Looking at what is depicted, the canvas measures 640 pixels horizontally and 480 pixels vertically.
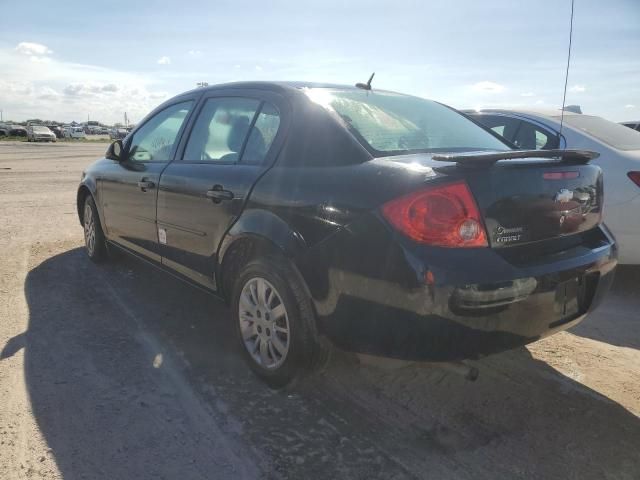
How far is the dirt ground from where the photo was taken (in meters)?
2.24

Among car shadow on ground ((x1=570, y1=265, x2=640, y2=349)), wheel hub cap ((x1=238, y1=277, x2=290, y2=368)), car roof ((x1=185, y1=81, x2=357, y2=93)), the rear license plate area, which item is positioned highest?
car roof ((x1=185, y1=81, x2=357, y2=93))

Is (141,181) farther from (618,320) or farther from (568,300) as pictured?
(618,320)

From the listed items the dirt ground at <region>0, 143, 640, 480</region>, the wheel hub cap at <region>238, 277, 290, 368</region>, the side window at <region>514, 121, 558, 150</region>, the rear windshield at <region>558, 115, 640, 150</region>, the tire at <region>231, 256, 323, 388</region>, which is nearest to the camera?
the dirt ground at <region>0, 143, 640, 480</region>

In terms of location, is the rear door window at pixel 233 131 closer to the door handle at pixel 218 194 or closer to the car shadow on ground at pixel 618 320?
→ the door handle at pixel 218 194

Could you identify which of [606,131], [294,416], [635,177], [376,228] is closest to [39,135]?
[606,131]

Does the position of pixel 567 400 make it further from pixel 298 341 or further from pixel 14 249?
pixel 14 249

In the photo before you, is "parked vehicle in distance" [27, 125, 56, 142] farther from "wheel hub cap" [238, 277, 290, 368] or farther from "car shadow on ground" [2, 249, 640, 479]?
"wheel hub cap" [238, 277, 290, 368]

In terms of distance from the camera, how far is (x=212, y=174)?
321 cm

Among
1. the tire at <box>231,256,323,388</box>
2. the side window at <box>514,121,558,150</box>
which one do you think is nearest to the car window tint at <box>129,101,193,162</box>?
the tire at <box>231,256,323,388</box>

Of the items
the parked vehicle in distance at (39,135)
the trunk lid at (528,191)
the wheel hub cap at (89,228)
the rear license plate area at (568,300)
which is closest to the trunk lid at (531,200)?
the trunk lid at (528,191)

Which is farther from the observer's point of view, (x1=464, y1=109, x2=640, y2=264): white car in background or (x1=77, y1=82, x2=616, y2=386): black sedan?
(x1=464, y1=109, x2=640, y2=264): white car in background

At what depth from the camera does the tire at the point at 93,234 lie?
16.7 feet

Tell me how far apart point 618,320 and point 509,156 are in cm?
231

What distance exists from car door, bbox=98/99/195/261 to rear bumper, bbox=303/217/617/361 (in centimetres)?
191
